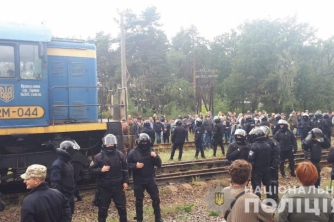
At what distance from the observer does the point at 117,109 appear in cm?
1077

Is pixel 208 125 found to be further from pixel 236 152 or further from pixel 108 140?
pixel 108 140

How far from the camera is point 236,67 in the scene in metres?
40.6

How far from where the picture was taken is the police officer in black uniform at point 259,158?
765 centimetres

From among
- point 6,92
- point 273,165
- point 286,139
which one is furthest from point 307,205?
point 286,139

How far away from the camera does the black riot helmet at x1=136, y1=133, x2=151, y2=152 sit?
6.97 m

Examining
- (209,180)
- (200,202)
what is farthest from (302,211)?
(209,180)

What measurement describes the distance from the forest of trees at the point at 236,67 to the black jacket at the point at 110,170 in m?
26.6

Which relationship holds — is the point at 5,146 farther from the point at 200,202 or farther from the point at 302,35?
the point at 302,35

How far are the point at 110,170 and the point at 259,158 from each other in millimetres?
3407

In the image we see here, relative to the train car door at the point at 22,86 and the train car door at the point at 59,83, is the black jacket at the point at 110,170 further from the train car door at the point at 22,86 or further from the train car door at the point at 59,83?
the train car door at the point at 59,83

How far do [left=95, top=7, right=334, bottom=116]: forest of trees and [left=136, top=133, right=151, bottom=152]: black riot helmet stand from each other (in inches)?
1028

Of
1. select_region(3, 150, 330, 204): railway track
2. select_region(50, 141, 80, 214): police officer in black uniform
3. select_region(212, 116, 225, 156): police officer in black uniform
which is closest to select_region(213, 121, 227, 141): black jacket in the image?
select_region(212, 116, 225, 156): police officer in black uniform

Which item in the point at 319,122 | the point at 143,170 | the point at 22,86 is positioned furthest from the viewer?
the point at 319,122

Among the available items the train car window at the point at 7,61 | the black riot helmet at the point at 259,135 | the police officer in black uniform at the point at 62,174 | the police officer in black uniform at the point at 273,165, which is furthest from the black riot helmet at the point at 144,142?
the train car window at the point at 7,61
